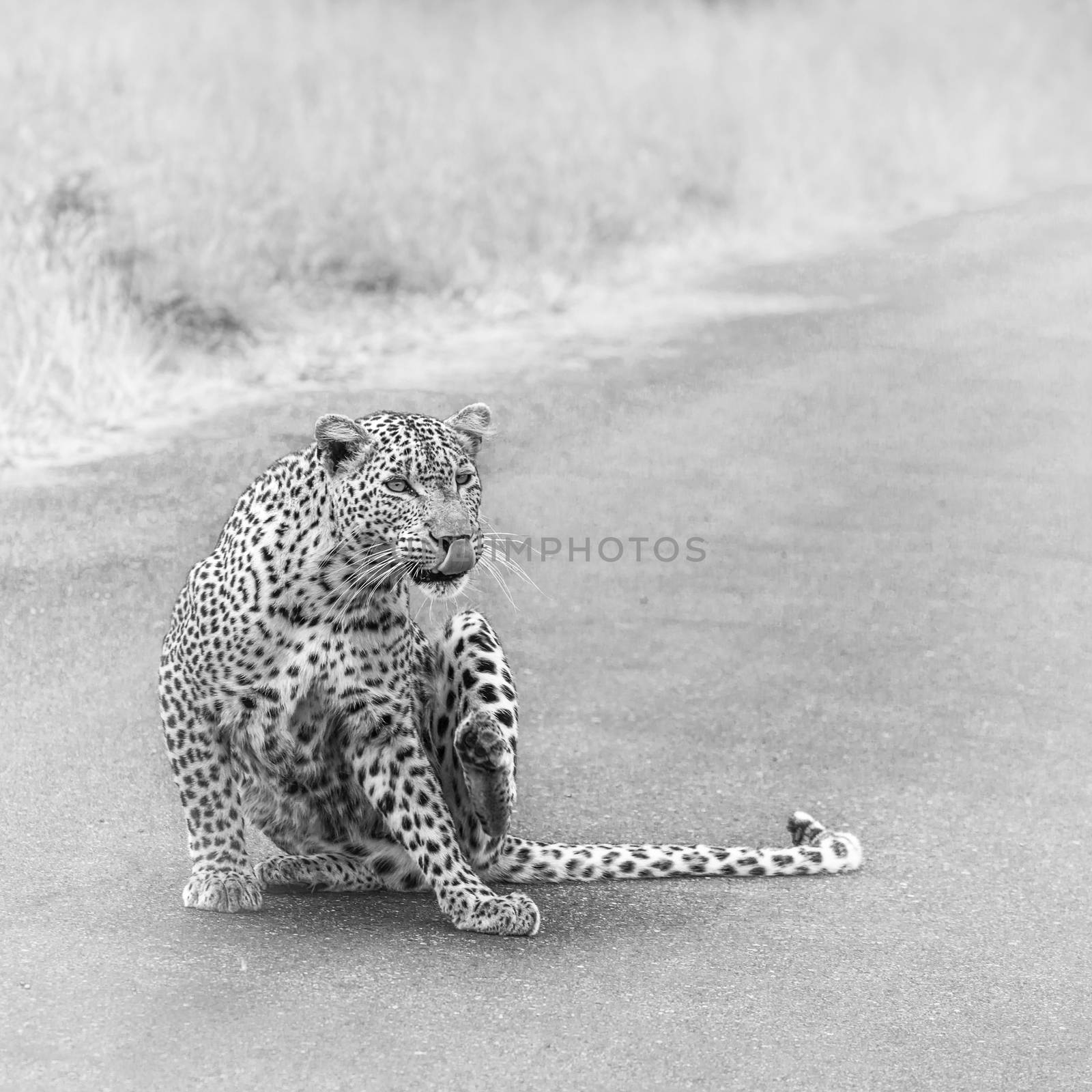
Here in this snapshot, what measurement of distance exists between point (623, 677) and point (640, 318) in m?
5.68

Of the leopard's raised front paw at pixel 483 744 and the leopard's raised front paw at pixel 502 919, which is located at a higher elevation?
the leopard's raised front paw at pixel 483 744

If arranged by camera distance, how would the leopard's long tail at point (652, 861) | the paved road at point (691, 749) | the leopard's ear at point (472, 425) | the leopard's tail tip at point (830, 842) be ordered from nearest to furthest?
the paved road at point (691, 749), the leopard's ear at point (472, 425), the leopard's long tail at point (652, 861), the leopard's tail tip at point (830, 842)

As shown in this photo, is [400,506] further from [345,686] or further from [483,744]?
[483,744]

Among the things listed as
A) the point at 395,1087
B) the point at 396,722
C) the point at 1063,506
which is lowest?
the point at 1063,506

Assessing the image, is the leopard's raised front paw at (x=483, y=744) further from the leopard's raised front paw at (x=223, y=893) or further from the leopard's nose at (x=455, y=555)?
the leopard's raised front paw at (x=223, y=893)

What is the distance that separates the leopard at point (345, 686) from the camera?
15.7ft

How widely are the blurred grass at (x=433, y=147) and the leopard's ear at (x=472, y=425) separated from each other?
4.69 m

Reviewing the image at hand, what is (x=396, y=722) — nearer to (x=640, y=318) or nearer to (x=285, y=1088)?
(x=285, y=1088)

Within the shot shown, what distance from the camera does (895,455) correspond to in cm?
1065

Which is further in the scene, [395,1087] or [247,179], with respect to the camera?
[247,179]

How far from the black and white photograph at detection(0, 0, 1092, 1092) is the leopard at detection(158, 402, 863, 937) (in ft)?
0.05

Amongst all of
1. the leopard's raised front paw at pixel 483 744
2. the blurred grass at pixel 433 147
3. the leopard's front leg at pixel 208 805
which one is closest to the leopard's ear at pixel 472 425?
the leopard's raised front paw at pixel 483 744

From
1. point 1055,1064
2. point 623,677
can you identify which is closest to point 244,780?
point 1055,1064

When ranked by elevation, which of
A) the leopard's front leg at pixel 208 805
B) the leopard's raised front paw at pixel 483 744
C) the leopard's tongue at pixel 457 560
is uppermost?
the leopard's tongue at pixel 457 560
